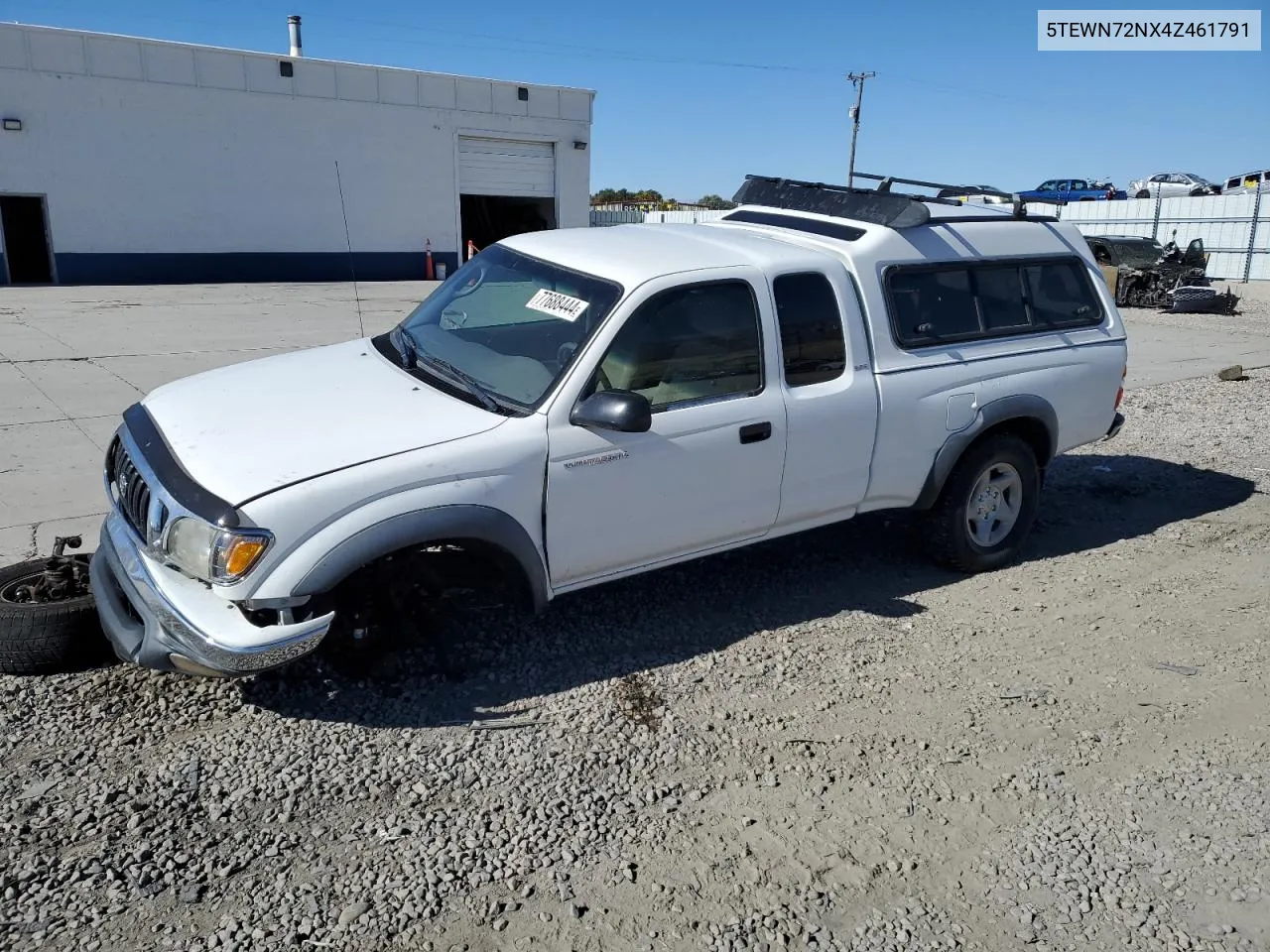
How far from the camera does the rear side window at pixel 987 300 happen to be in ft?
16.6

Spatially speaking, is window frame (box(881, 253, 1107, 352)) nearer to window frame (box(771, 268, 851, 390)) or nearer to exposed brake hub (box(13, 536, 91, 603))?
window frame (box(771, 268, 851, 390))

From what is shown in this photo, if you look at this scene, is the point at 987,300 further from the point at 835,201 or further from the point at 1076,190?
the point at 1076,190

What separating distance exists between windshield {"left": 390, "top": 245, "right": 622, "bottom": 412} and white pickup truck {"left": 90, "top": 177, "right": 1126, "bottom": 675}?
15mm

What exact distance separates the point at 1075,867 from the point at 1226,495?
17.1 ft

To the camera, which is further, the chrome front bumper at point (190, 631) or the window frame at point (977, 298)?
the window frame at point (977, 298)

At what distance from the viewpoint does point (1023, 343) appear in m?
5.52

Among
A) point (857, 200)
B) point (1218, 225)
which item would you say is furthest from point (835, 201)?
point (1218, 225)

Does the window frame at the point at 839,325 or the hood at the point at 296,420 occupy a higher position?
the window frame at the point at 839,325

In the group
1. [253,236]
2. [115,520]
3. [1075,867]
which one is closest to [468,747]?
[115,520]

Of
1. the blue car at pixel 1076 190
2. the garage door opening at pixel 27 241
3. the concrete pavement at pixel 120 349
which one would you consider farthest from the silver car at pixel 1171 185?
the garage door opening at pixel 27 241

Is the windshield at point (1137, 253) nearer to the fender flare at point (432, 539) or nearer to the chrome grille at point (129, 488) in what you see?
the fender flare at point (432, 539)

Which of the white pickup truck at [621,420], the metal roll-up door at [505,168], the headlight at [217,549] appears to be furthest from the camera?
the metal roll-up door at [505,168]

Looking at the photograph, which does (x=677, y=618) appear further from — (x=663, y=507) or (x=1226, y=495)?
(x=1226, y=495)

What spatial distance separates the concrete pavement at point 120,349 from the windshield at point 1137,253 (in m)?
2.32
